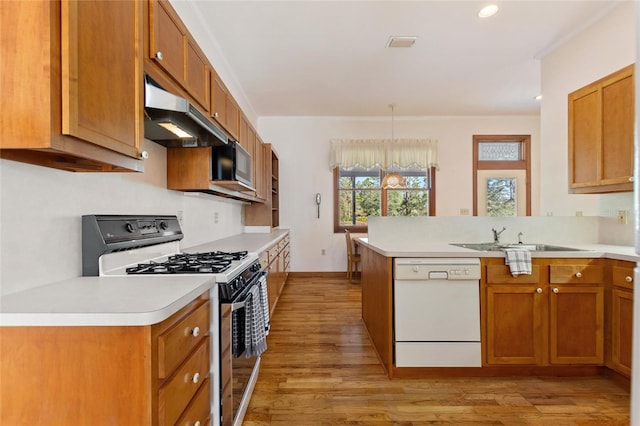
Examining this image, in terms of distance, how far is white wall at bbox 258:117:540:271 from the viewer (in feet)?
18.9

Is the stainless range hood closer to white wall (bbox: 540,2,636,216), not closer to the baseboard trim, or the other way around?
white wall (bbox: 540,2,636,216)

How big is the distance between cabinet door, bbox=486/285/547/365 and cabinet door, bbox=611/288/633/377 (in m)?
0.42

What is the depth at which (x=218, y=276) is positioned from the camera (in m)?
1.42

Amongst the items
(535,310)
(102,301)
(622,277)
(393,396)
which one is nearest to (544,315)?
(535,310)

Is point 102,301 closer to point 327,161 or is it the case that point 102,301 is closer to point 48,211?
point 48,211

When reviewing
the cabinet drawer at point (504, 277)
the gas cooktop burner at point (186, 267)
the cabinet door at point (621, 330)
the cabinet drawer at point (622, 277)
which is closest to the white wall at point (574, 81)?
the cabinet drawer at point (622, 277)

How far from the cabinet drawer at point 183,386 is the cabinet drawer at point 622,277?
2541 millimetres

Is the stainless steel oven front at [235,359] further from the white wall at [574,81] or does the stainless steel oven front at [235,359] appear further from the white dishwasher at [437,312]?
the white wall at [574,81]

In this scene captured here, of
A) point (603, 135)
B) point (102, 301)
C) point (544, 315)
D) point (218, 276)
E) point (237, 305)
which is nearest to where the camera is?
point (102, 301)

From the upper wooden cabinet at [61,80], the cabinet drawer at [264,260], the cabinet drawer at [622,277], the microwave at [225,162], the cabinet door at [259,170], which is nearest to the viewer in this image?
the upper wooden cabinet at [61,80]

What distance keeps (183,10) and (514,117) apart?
5.68 meters

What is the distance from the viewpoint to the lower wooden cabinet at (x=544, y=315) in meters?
2.21

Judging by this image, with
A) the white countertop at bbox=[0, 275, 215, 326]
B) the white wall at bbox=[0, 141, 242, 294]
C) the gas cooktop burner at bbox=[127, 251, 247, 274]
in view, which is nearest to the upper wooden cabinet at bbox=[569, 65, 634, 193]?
the gas cooktop burner at bbox=[127, 251, 247, 274]

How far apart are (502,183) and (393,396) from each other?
5066 mm
